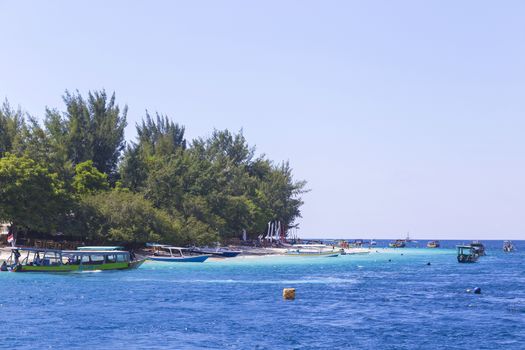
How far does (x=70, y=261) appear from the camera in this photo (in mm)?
69188

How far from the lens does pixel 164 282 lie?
205ft

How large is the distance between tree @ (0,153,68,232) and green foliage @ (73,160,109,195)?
513 inches

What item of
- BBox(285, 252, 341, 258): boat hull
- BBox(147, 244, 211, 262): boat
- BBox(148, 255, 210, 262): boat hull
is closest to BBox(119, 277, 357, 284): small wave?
BBox(147, 244, 211, 262): boat

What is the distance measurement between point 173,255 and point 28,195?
949 inches

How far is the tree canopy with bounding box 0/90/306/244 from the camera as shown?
80125mm

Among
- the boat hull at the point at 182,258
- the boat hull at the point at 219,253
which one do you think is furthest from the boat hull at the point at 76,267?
the boat hull at the point at 219,253

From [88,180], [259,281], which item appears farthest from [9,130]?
[259,281]

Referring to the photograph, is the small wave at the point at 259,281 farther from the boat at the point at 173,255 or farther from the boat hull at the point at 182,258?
the boat hull at the point at 182,258

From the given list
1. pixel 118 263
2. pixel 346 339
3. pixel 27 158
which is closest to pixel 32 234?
pixel 27 158

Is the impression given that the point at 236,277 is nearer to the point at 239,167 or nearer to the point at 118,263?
the point at 118,263

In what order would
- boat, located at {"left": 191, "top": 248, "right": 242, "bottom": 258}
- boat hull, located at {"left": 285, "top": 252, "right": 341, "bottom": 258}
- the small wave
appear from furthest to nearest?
boat hull, located at {"left": 285, "top": 252, "right": 341, "bottom": 258} < boat, located at {"left": 191, "top": 248, "right": 242, "bottom": 258} < the small wave

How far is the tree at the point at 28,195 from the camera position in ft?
249

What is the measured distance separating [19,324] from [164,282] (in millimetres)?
26038

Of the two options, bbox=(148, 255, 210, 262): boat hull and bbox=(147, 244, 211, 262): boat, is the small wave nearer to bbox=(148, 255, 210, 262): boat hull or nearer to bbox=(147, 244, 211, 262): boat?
bbox=(147, 244, 211, 262): boat
